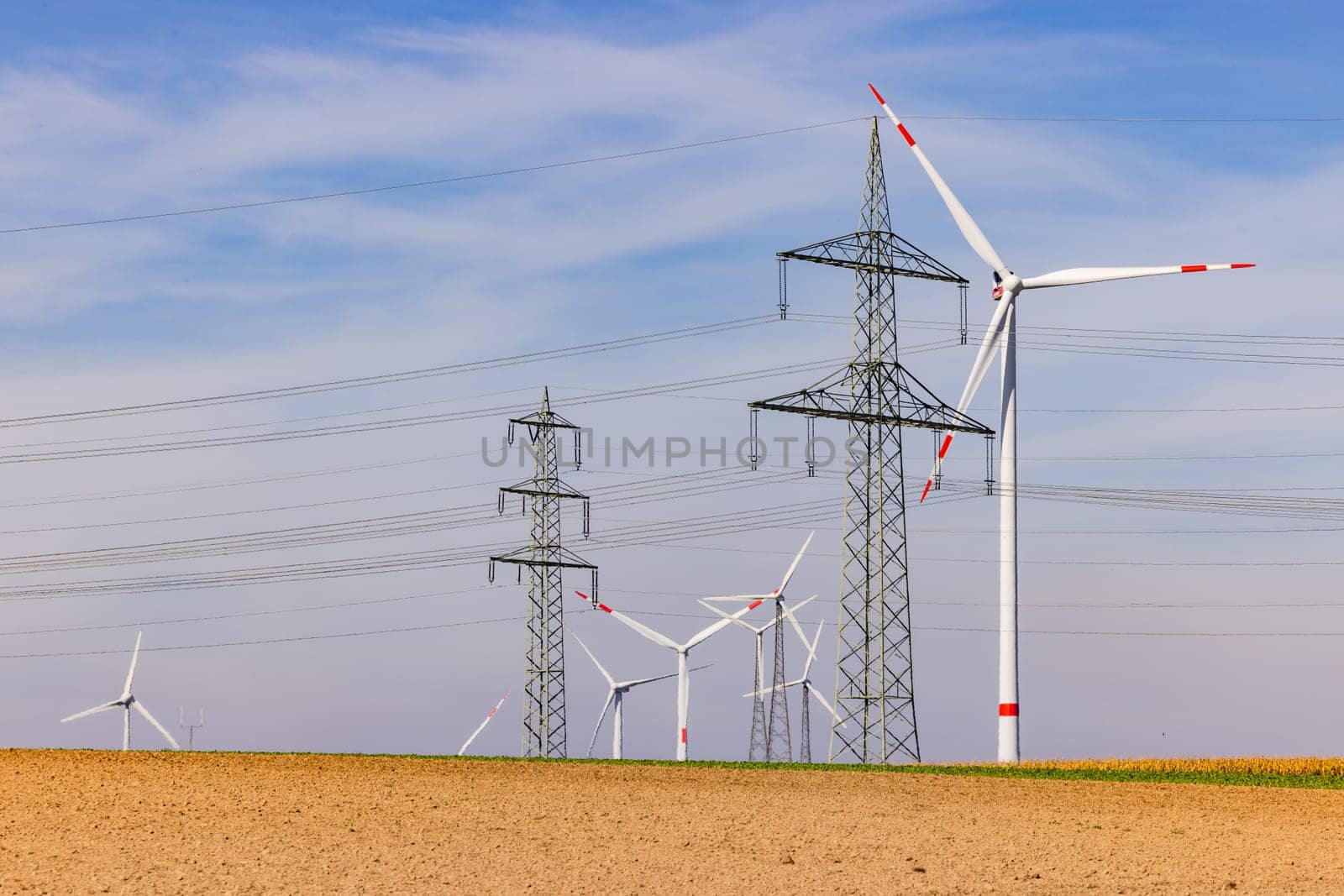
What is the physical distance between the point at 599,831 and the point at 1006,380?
33107 mm

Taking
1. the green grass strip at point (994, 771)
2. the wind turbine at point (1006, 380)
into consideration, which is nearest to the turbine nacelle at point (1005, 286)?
the wind turbine at point (1006, 380)

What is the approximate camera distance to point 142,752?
46.9m

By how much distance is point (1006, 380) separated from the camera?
64.0m

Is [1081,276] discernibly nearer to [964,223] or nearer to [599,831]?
[964,223]

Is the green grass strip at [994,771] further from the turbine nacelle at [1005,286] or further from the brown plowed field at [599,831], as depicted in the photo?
the turbine nacelle at [1005,286]

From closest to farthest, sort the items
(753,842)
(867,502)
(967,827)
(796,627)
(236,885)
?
(236,885) < (753,842) < (967,827) < (867,502) < (796,627)

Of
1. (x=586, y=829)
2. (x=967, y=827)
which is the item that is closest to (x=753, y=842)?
(x=586, y=829)

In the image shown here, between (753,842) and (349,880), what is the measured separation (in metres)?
9.46

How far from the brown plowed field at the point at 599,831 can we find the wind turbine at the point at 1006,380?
36.7ft

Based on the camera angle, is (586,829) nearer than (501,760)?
Yes

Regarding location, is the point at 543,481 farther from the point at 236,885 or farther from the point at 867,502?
Answer: the point at 236,885

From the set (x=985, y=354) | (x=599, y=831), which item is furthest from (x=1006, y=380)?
(x=599, y=831)

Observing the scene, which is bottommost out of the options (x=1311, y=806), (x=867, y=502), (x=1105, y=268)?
(x=1311, y=806)

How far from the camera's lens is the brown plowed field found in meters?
31.5
